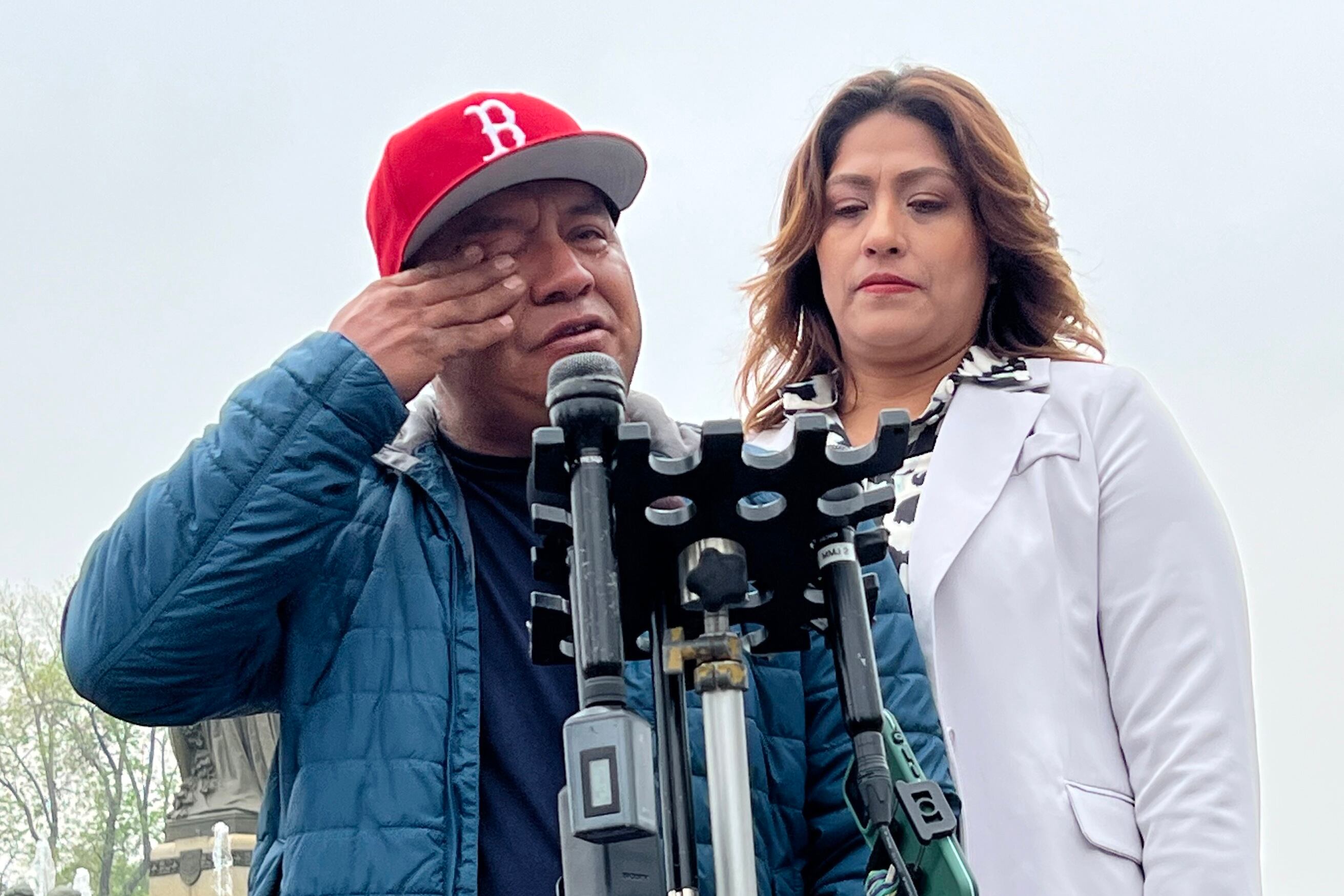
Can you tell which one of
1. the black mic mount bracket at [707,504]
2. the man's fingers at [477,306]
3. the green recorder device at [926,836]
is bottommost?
the green recorder device at [926,836]

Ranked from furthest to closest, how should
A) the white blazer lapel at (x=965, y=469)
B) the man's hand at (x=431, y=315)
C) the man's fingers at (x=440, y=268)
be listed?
1. the white blazer lapel at (x=965, y=469)
2. the man's fingers at (x=440, y=268)
3. the man's hand at (x=431, y=315)

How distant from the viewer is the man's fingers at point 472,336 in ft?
8.45

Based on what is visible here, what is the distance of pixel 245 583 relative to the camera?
2305mm

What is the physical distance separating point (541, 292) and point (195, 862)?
313 inches

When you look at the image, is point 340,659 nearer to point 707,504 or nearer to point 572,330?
point 572,330

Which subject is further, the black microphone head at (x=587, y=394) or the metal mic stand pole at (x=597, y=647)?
the black microphone head at (x=587, y=394)

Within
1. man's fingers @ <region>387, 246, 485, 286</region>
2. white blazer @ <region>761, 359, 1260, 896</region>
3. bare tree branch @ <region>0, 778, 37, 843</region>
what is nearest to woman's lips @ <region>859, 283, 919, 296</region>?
white blazer @ <region>761, 359, 1260, 896</region>

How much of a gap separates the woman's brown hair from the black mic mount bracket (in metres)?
2.14

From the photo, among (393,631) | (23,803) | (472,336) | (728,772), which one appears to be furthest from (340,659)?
(23,803)

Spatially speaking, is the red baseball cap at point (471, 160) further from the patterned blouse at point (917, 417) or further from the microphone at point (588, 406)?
the microphone at point (588, 406)

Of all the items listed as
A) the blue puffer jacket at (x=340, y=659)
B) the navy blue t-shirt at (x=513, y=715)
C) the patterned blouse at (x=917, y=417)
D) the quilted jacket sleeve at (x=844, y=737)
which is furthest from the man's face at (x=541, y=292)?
the patterned blouse at (x=917, y=417)

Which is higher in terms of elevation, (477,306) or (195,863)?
(195,863)

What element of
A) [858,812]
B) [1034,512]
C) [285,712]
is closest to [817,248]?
[1034,512]

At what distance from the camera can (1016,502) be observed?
11.1 feet
